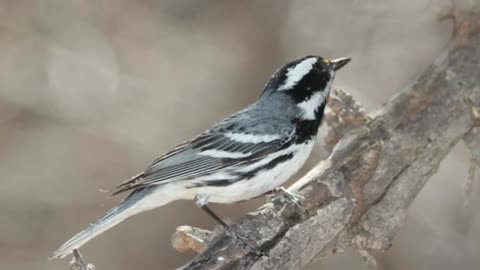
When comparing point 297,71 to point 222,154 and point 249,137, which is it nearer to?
point 249,137

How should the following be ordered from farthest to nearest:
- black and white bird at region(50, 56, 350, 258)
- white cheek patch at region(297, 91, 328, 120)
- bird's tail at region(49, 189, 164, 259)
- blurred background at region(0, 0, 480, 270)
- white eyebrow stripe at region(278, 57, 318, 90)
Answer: blurred background at region(0, 0, 480, 270), white eyebrow stripe at region(278, 57, 318, 90), white cheek patch at region(297, 91, 328, 120), black and white bird at region(50, 56, 350, 258), bird's tail at region(49, 189, 164, 259)

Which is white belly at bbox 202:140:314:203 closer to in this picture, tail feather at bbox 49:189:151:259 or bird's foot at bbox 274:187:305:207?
bird's foot at bbox 274:187:305:207

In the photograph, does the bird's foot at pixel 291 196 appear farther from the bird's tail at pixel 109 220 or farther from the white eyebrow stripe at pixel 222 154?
the bird's tail at pixel 109 220

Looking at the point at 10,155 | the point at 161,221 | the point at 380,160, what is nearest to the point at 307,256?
the point at 380,160

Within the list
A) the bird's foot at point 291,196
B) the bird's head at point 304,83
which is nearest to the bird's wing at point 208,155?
the bird's foot at point 291,196

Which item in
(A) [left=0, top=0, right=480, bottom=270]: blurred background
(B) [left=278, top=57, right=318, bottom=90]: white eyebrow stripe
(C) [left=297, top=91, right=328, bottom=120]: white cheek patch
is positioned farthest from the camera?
(A) [left=0, top=0, right=480, bottom=270]: blurred background

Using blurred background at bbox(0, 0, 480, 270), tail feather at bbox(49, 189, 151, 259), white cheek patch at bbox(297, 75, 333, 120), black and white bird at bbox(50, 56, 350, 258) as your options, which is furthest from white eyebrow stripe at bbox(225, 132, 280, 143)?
blurred background at bbox(0, 0, 480, 270)

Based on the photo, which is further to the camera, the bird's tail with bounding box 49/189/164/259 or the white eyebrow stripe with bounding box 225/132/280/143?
the white eyebrow stripe with bounding box 225/132/280/143
